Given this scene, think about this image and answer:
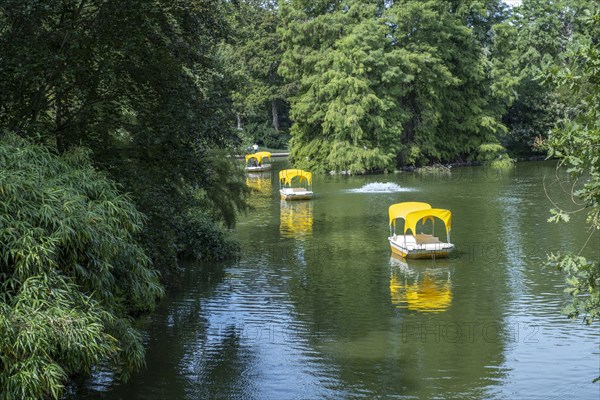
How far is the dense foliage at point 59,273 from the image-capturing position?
34.6ft

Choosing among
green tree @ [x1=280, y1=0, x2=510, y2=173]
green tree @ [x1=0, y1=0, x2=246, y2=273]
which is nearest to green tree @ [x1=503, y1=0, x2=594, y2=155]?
green tree @ [x1=280, y1=0, x2=510, y2=173]

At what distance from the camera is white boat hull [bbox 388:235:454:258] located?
95.8ft

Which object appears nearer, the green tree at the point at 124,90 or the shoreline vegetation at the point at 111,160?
the shoreline vegetation at the point at 111,160

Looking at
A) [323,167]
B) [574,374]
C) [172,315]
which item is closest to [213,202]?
[172,315]

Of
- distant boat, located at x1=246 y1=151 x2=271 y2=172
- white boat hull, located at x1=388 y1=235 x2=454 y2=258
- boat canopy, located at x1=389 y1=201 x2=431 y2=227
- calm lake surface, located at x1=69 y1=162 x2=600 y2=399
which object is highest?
distant boat, located at x1=246 y1=151 x2=271 y2=172

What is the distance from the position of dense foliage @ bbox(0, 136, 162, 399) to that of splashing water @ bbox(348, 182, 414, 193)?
38.6 m

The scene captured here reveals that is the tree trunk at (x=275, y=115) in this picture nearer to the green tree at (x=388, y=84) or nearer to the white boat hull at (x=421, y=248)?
the green tree at (x=388, y=84)

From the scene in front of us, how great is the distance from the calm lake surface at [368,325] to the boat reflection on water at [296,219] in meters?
0.35

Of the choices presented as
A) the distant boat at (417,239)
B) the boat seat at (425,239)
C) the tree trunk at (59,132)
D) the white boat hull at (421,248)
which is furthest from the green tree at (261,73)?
the tree trunk at (59,132)

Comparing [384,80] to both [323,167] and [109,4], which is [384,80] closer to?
[323,167]

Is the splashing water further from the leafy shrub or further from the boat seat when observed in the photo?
the boat seat

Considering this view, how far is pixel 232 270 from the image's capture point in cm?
2848

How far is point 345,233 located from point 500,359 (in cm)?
1759

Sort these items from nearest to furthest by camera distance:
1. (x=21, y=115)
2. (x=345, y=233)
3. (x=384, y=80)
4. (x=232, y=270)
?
1. (x=21, y=115)
2. (x=232, y=270)
3. (x=345, y=233)
4. (x=384, y=80)
